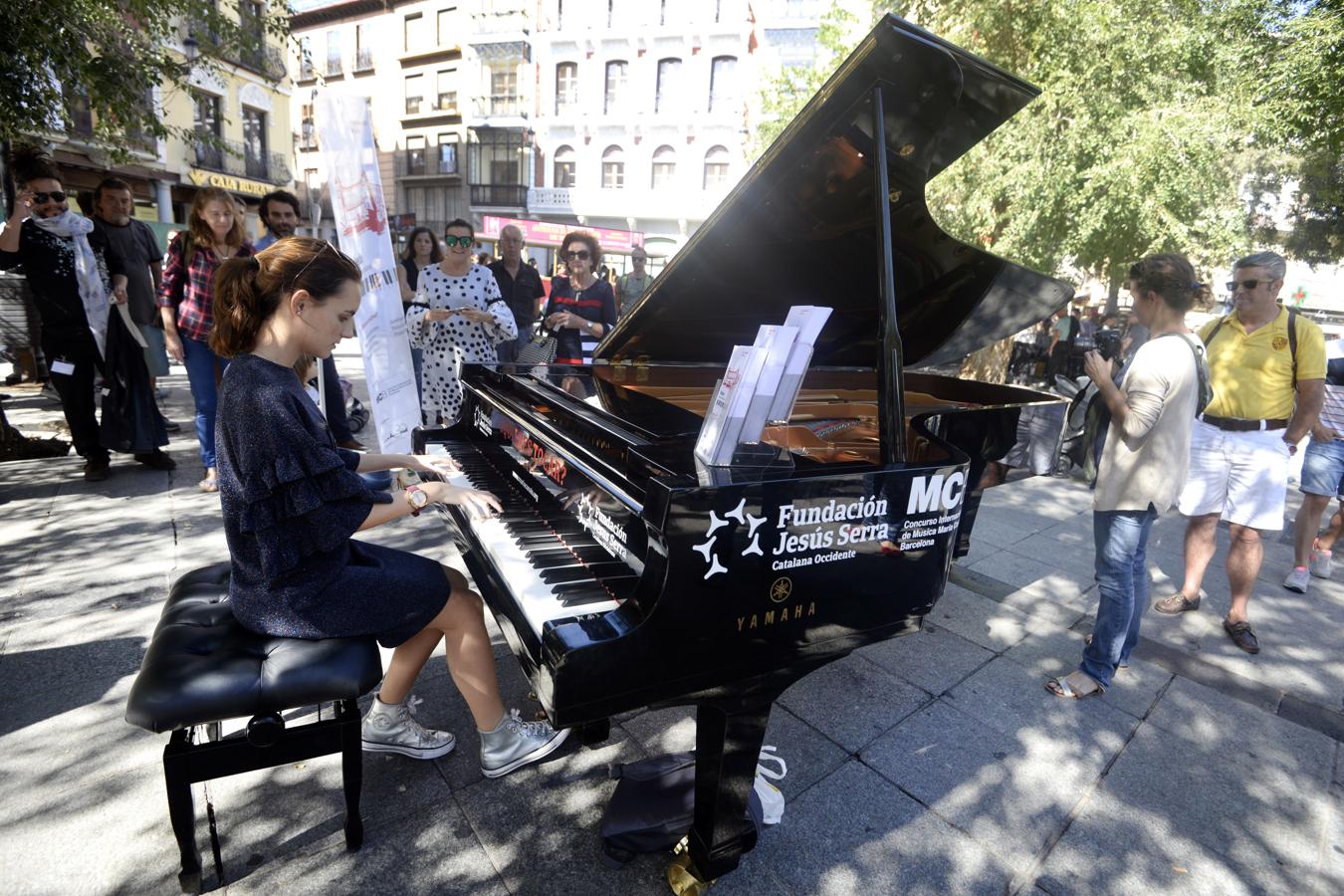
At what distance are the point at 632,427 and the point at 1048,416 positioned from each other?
7.02 feet

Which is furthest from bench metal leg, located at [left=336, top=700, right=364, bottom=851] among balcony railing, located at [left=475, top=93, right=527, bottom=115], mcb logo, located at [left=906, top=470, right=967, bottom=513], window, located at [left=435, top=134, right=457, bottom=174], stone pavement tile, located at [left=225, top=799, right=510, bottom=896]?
window, located at [left=435, top=134, right=457, bottom=174]

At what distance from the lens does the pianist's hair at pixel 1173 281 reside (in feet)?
8.66

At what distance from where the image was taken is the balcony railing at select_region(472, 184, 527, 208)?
30047 mm

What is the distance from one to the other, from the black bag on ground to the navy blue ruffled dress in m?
0.79

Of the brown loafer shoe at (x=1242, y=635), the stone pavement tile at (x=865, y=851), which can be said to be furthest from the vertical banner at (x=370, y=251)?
the brown loafer shoe at (x=1242, y=635)

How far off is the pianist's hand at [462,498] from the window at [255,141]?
1113 inches

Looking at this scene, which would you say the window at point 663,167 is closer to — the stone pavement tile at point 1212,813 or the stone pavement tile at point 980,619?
the stone pavement tile at point 980,619

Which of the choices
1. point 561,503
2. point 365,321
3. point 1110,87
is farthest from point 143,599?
point 1110,87

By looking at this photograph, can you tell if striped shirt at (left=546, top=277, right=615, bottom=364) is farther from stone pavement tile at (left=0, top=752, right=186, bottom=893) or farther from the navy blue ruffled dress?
stone pavement tile at (left=0, top=752, right=186, bottom=893)

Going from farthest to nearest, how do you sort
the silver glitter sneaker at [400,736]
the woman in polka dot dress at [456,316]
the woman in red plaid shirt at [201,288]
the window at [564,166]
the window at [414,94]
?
1. the window at [414,94]
2. the window at [564,166]
3. the woman in polka dot dress at [456,316]
4. the woman in red plaid shirt at [201,288]
5. the silver glitter sneaker at [400,736]

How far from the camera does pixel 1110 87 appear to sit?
7.71 m

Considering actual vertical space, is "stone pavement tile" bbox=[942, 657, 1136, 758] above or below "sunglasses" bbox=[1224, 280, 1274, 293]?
below

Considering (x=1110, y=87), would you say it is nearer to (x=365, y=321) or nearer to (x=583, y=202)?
(x=365, y=321)

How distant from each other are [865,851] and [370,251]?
4.15 m
